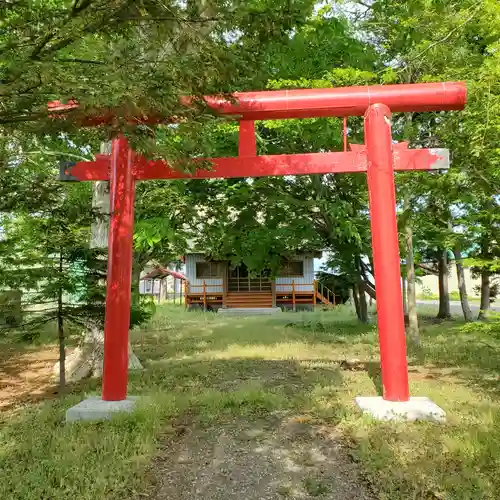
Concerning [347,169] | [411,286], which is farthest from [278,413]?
[411,286]

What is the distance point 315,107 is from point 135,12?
12.1ft

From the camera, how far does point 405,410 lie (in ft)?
17.1

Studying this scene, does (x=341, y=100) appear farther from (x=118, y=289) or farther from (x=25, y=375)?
(x=25, y=375)

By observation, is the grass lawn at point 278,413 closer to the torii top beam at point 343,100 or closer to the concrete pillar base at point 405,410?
the concrete pillar base at point 405,410

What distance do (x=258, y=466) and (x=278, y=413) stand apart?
165 cm

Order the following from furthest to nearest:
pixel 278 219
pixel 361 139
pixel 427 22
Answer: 1. pixel 278 219
2. pixel 361 139
3. pixel 427 22

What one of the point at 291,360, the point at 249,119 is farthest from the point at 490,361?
the point at 249,119

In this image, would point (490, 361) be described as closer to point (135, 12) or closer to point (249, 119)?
point (249, 119)

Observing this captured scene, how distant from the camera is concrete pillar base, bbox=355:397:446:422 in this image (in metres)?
5.10

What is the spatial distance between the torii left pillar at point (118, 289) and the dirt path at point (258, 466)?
134 cm

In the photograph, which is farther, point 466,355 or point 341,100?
point 466,355

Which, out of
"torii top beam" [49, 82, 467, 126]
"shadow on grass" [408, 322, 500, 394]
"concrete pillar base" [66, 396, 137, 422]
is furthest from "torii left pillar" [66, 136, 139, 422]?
"shadow on grass" [408, 322, 500, 394]

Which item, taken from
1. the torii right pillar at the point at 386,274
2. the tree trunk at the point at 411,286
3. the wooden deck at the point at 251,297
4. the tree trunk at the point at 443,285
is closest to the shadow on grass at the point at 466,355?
the tree trunk at the point at 411,286

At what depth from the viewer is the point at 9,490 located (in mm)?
3611
